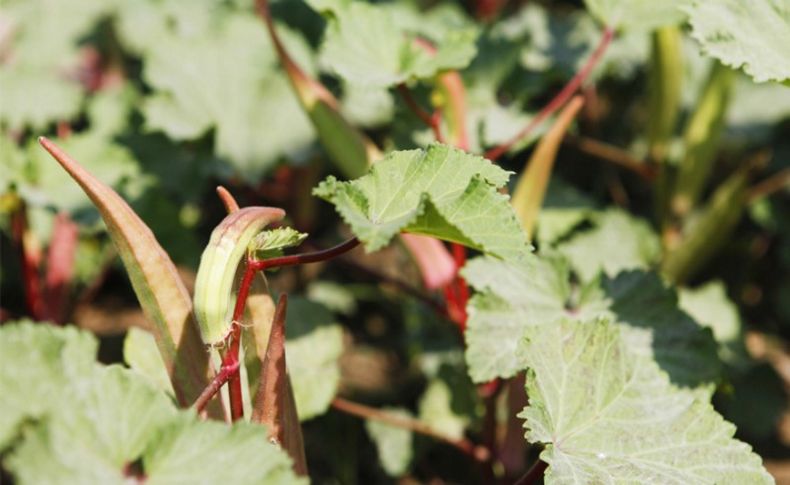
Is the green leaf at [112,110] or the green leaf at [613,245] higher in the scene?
the green leaf at [112,110]

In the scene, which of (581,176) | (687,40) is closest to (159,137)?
(581,176)

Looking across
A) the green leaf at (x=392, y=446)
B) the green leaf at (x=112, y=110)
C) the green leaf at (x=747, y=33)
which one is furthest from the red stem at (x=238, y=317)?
the green leaf at (x=112, y=110)

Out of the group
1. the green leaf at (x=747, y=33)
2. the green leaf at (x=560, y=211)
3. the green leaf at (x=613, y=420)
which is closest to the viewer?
the green leaf at (x=613, y=420)

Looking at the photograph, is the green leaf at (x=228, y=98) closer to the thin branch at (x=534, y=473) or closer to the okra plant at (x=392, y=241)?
the okra plant at (x=392, y=241)

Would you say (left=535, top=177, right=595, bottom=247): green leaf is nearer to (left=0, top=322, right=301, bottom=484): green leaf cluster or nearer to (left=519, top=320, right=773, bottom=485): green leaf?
(left=519, top=320, right=773, bottom=485): green leaf

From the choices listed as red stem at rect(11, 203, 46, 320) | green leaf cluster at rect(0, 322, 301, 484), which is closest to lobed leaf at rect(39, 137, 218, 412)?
green leaf cluster at rect(0, 322, 301, 484)

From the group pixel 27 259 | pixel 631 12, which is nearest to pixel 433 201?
pixel 631 12

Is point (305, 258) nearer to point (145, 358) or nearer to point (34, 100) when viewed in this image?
point (145, 358)
